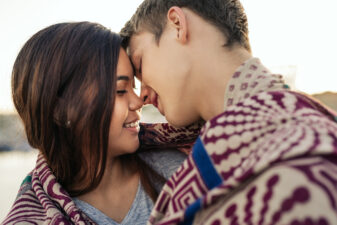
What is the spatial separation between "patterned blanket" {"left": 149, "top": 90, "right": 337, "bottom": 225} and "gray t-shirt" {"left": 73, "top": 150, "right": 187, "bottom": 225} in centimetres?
71

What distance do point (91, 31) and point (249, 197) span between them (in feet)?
3.89

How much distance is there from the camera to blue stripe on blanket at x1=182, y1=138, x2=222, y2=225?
77 centimetres

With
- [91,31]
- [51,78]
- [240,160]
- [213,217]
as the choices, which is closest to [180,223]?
[213,217]

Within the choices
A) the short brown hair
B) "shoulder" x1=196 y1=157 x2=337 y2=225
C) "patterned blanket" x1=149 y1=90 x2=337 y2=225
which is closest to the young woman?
the short brown hair

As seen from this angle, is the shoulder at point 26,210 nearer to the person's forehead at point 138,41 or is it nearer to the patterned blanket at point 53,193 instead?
the patterned blanket at point 53,193

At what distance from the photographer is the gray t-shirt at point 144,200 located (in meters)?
1.54

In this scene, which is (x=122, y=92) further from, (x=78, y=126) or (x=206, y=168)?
(x=206, y=168)

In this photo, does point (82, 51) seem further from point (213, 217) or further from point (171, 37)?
point (213, 217)

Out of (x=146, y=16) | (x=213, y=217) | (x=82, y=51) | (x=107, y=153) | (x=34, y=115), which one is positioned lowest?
(x=107, y=153)

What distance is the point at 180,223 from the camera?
2.58 feet

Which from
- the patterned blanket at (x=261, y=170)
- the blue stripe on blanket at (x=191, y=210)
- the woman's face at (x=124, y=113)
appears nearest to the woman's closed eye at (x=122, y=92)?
the woman's face at (x=124, y=113)

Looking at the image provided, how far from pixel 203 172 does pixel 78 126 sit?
2.84 ft

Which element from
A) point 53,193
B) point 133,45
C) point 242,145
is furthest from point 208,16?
point 53,193

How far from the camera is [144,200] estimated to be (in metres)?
1.63
